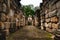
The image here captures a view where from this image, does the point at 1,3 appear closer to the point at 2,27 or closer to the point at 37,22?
the point at 2,27

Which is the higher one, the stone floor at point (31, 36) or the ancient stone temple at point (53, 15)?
the ancient stone temple at point (53, 15)

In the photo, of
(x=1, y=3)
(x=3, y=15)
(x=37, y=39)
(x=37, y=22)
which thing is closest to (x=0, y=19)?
(x=3, y=15)

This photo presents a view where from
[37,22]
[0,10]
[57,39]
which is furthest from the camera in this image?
[37,22]

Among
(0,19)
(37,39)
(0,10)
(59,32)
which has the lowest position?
(37,39)

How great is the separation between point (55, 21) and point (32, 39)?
1.42m

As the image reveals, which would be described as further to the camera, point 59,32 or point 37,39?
point 37,39

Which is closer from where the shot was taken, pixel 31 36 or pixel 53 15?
pixel 31 36

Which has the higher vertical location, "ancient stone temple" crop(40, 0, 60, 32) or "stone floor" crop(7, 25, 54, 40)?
"ancient stone temple" crop(40, 0, 60, 32)

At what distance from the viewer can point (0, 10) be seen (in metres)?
4.45

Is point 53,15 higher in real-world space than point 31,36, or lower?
higher

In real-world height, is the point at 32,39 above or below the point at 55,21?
below

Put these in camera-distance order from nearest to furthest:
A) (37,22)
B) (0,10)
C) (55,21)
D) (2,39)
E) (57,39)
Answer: (57,39), (2,39), (0,10), (55,21), (37,22)

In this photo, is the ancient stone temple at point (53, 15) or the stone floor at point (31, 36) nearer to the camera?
the stone floor at point (31, 36)

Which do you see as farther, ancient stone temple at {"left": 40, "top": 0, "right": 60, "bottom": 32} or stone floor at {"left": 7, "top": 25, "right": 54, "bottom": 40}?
ancient stone temple at {"left": 40, "top": 0, "right": 60, "bottom": 32}
